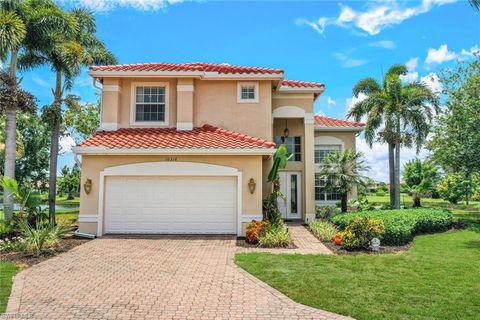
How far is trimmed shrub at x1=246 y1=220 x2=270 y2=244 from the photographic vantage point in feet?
43.4

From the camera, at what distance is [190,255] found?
36.8 ft

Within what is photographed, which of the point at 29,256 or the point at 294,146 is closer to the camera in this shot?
the point at 29,256

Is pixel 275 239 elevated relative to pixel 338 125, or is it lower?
lower

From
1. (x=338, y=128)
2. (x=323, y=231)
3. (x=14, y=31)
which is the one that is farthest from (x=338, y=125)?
(x=14, y=31)

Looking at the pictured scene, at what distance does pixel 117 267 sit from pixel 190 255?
2.25 m

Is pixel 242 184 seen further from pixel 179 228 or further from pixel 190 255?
pixel 190 255

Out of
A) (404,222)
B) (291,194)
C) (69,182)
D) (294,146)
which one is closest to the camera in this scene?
(404,222)

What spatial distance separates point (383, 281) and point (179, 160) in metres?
9.01

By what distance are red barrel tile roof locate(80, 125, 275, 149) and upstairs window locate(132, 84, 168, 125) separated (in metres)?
0.68

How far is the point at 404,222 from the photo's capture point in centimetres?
1412

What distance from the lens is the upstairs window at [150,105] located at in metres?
17.7

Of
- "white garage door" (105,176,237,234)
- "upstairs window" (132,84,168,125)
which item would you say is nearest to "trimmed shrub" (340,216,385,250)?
"white garage door" (105,176,237,234)

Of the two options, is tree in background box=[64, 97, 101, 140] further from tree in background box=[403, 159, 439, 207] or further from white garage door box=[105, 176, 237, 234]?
tree in background box=[403, 159, 439, 207]

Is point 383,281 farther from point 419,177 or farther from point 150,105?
point 419,177
